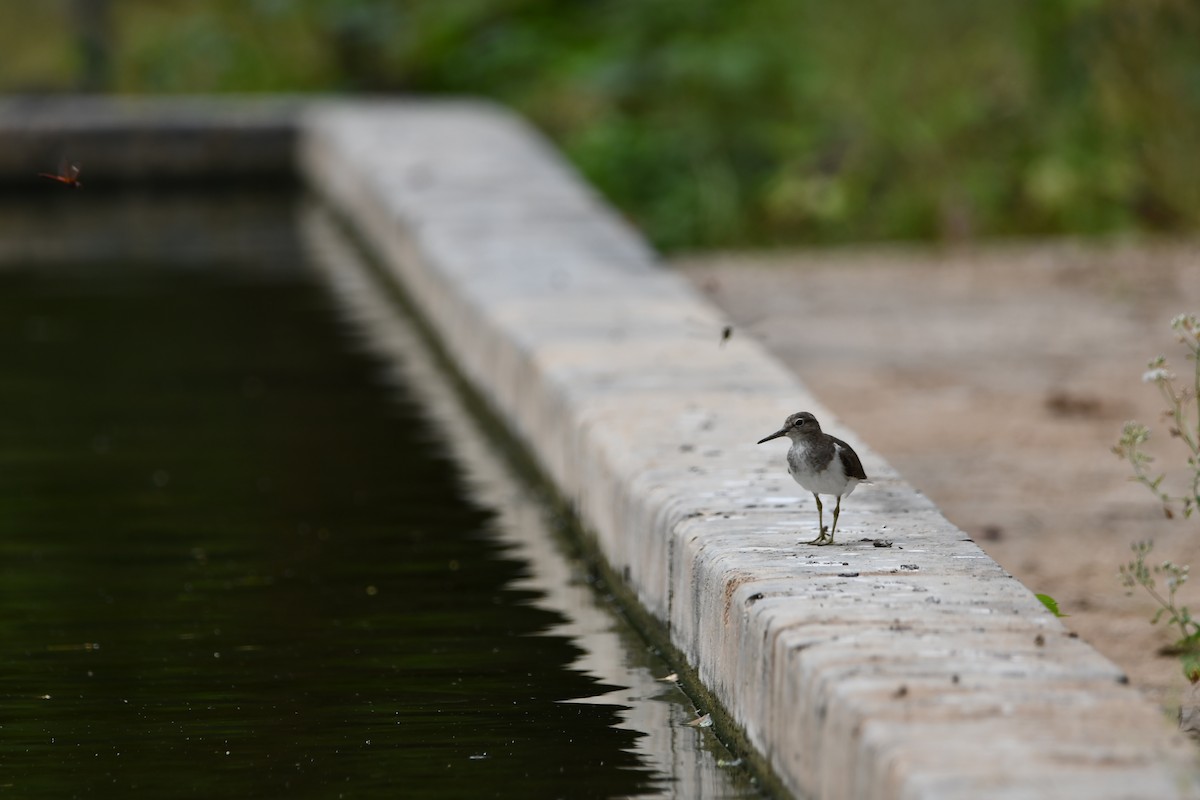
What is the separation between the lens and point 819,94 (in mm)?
12281

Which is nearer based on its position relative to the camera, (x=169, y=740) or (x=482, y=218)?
(x=169, y=740)

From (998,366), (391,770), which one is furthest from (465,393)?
(391,770)

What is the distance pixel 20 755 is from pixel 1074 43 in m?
8.45

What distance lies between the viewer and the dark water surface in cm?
419

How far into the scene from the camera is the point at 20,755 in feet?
13.9

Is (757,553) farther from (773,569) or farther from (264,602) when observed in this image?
(264,602)

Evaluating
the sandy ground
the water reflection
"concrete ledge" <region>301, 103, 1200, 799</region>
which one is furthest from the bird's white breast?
the water reflection

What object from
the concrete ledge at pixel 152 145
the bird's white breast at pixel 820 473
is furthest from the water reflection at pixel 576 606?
the concrete ledge at pixel 152 145

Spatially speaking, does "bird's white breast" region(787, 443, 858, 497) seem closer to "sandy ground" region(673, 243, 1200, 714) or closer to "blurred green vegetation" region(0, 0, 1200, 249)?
"sandy ground" region(673, 243, 1200, 714)

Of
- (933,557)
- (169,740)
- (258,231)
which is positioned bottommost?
(258,231)

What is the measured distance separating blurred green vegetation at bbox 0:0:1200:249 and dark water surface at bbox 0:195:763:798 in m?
4.18

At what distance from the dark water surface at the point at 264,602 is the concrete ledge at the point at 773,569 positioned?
0.90 feet

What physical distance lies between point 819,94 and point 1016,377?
4530 mm

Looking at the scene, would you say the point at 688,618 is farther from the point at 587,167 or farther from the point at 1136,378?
the point at 587,167
